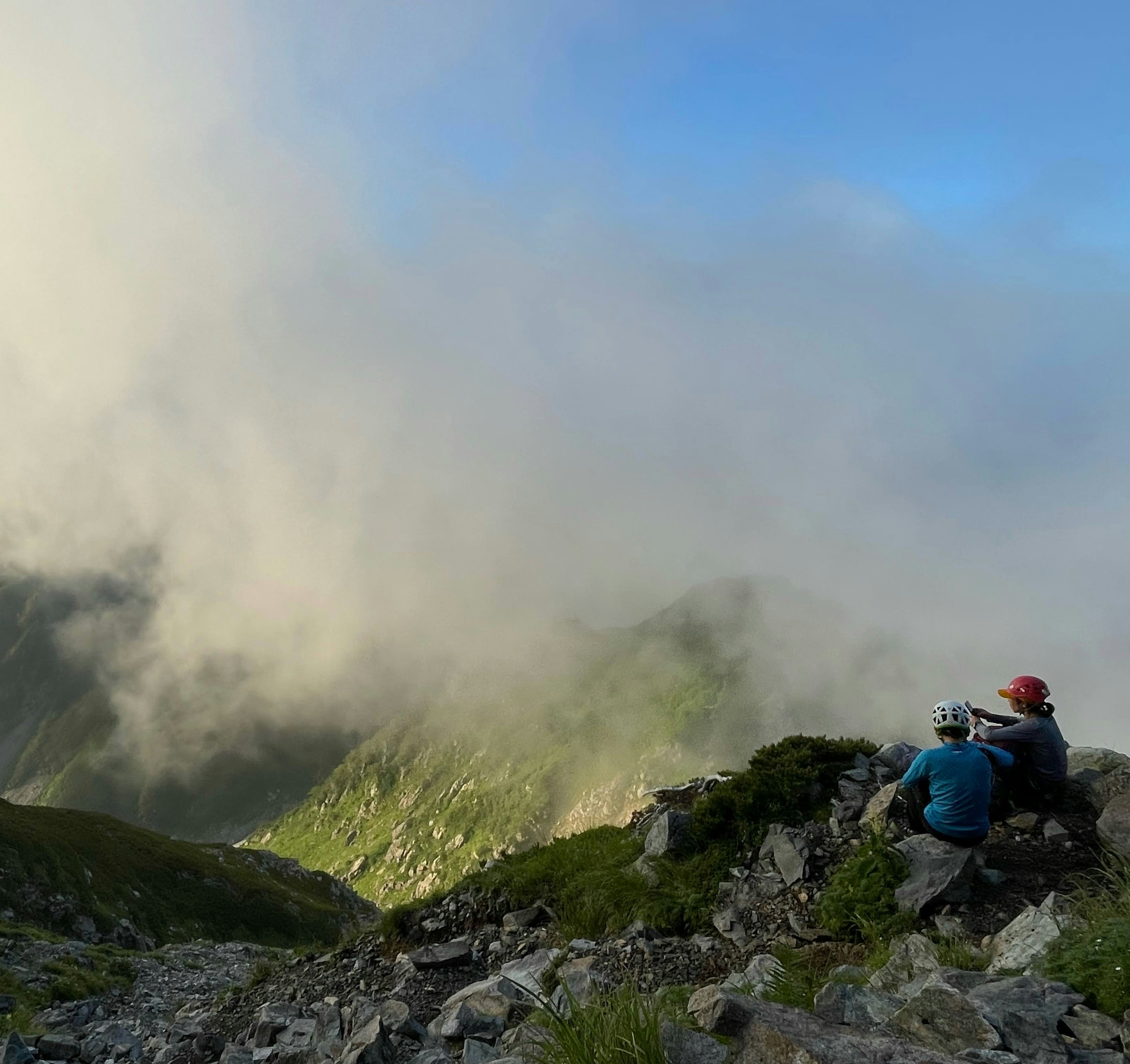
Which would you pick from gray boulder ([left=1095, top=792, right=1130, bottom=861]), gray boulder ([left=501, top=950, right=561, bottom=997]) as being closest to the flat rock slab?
gray boulder ([left=501, top=950, right=561, bottom=997])

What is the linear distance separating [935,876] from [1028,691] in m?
4.79

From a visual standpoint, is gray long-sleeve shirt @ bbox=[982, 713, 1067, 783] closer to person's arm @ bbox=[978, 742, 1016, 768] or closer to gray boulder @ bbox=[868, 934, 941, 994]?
person's arm @ bbox=[978, 742, 1016, 768]

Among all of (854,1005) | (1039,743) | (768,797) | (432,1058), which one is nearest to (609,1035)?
(854,1005)

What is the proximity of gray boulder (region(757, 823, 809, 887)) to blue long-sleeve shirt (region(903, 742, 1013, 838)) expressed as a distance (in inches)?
97.0

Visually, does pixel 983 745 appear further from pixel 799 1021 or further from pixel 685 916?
pixel 799 1021

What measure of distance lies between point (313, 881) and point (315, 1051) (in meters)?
157

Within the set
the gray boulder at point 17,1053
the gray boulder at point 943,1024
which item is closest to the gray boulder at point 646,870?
the gray boulder at point 943,1024

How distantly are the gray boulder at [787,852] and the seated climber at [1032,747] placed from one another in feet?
13.3

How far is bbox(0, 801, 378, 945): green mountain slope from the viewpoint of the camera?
68812 millimetres

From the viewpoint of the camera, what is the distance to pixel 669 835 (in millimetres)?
15398

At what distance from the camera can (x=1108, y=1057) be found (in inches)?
220

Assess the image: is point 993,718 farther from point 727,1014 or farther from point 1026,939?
point 727,1014

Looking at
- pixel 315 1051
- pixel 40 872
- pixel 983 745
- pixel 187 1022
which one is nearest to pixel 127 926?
pixel 40 872

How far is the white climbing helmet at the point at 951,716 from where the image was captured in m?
12.0
